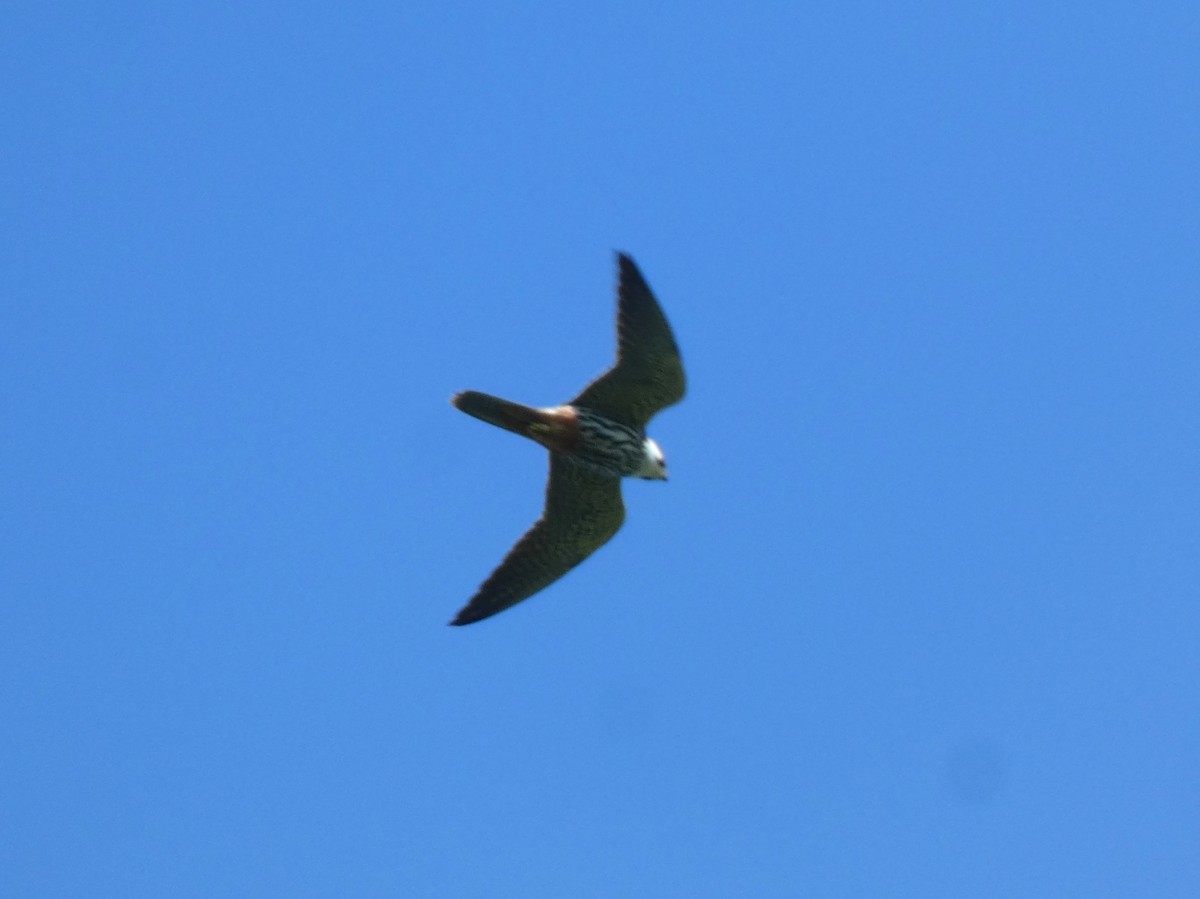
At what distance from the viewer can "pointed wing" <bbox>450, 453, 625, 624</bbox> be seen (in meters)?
12.9

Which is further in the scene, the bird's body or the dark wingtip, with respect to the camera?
the dark wingtip

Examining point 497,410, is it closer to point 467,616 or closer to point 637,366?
point 637,366

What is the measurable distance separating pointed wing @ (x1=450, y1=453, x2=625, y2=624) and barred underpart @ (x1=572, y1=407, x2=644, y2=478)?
0.39 meters

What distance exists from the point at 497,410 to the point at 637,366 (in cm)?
143

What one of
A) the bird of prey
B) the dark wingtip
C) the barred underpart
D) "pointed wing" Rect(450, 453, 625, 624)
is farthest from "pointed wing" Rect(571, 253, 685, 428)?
the dark wingtip

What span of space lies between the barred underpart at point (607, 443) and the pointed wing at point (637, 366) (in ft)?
0.37

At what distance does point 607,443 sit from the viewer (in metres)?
12.3

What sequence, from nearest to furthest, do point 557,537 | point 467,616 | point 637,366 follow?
point 637,366 → point 467,616 → point 557,537

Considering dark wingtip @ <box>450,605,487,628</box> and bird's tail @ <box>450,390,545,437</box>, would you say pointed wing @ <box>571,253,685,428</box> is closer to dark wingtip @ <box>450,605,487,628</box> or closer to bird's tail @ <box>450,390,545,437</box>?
bird's tail @ <box>450,390,545,437</box>

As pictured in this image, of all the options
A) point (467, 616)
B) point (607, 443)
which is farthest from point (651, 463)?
point (467, 616)

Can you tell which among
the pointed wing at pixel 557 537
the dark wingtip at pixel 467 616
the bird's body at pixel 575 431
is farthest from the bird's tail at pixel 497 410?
the dark wingtip at pixel 467 616

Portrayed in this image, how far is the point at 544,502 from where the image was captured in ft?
42.8

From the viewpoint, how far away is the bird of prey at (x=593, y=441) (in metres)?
11.5

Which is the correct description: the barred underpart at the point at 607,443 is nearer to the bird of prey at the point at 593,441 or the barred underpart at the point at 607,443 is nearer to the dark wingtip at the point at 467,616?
the bird of prey at the point at 593,441
